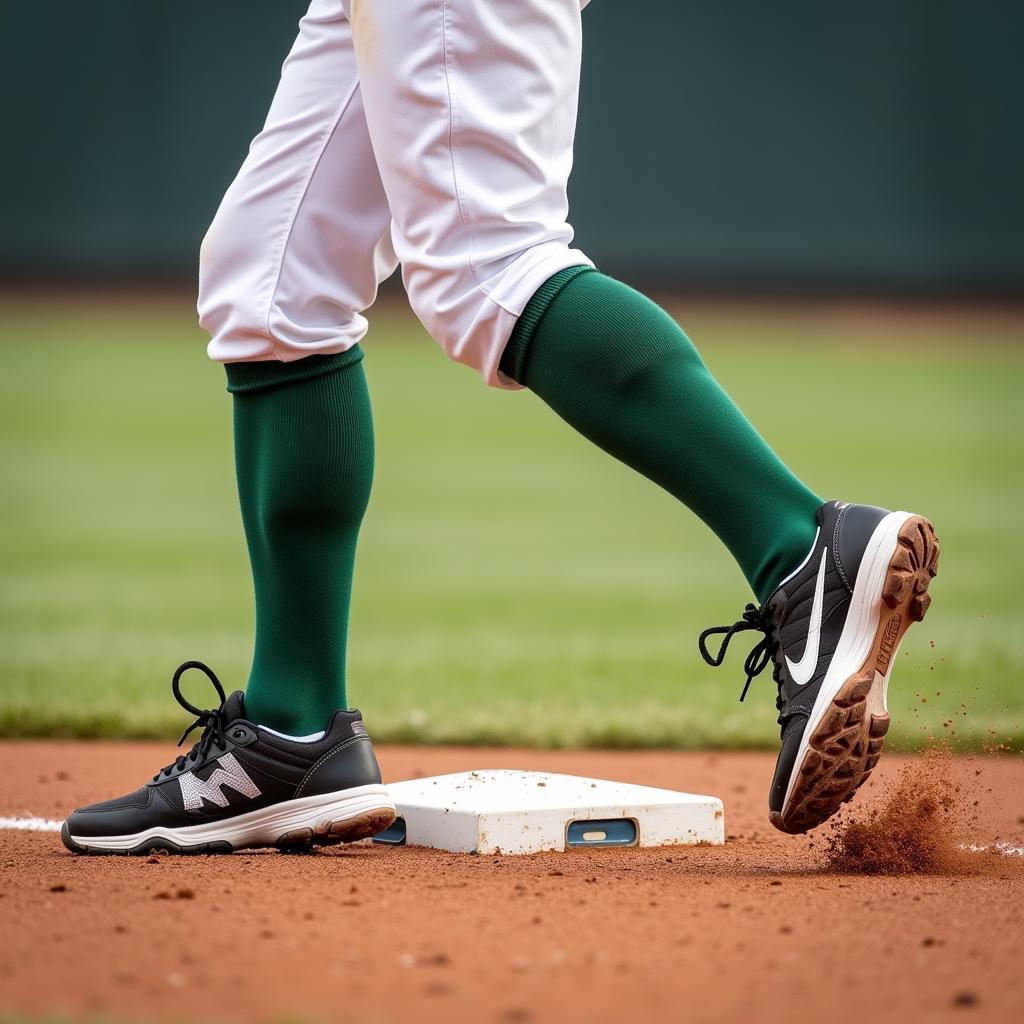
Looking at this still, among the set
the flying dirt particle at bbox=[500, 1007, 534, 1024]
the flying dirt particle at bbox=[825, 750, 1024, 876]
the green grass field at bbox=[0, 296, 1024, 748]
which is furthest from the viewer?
the green grass field at bbox=[0, 296, 1024, 748]

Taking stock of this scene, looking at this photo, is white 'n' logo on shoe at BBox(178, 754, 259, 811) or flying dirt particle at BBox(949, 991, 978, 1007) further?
white 'n' logo on shoe at BBox(178, 754, 259, 811)

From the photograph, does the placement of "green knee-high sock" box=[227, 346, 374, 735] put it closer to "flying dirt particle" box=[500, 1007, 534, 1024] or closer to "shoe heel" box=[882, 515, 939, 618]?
"shoe heel" box=[882, 515, 939, 618]

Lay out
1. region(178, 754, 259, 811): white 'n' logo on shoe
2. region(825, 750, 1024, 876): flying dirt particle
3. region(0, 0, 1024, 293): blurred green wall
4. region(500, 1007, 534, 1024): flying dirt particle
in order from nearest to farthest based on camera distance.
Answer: region(500, 1007, 534, 1024): flying dirt particle
region(825, 750, 1024, 876): flying dirt particle
region(178, 754, 259, 811): white 'n' logo on shoe
region(0, 0, 1024, 293): blurred green wall

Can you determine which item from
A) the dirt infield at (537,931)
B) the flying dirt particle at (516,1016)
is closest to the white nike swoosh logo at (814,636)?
the dirt infield at (537,931)

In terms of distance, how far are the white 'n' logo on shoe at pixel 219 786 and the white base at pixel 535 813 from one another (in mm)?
249

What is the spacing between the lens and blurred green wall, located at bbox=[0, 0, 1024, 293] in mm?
19656

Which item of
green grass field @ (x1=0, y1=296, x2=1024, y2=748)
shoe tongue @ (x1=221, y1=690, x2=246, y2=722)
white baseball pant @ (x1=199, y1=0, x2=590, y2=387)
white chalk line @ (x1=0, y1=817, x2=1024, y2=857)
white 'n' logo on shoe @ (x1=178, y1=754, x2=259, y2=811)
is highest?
white baseball pant @ (x1=199, y1=0, x2=590, y2=387)

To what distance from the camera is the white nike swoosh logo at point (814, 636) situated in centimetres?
173

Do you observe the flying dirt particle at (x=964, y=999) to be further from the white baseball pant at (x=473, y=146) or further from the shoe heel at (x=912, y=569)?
the white baseball pant at (x=473, y=146)

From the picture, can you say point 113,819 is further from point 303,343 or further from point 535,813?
point 303,343

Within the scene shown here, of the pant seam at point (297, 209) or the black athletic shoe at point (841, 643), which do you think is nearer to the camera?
the black athletic shoe at point (841, 643)

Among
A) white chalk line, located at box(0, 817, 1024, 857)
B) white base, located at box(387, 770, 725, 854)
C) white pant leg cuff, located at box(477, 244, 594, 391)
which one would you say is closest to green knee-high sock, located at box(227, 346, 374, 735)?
white base, located at box(387, 770, 725, 854)

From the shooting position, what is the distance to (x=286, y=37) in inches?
818

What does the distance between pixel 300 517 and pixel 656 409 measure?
53 centimetres
